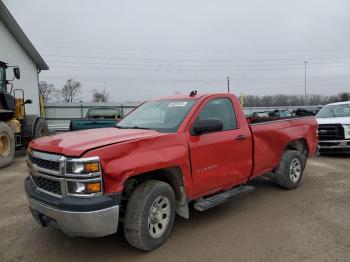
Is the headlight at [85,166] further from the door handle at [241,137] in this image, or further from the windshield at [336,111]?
the windshield at [336,111]

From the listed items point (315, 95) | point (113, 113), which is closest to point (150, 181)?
point (113, 113)

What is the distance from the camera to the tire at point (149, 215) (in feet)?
12.5

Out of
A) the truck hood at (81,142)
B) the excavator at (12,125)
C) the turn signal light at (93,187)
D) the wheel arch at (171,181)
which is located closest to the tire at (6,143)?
the excavator at (12,125)

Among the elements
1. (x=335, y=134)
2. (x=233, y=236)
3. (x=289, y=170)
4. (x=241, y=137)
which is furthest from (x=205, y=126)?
(x=335, y=134)

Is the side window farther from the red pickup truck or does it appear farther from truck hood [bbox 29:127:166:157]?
Result: truck hood [bbox 29:127:166:157]

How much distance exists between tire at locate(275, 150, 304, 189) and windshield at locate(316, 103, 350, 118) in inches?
230

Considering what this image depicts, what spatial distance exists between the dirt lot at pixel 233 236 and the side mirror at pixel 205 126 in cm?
137

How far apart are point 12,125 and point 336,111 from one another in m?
11.2

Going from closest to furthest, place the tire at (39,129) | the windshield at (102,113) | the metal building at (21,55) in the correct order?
the tire at (39,129)
the windshield at (102,113)
the metal building at (21,55)

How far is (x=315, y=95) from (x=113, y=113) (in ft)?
181

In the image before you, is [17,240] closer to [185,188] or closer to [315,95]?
[185,188]

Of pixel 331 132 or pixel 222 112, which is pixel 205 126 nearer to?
pixel 222 112

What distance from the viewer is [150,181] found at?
405 cm

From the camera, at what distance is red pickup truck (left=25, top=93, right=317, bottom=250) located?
11.4 ft
